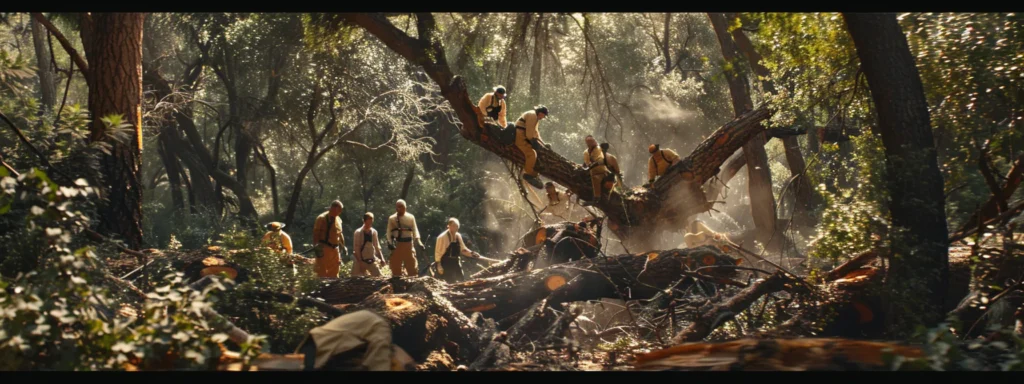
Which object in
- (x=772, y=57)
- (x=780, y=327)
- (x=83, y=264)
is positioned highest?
(x=772, y=57)

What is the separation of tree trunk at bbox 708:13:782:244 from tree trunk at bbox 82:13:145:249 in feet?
35.3

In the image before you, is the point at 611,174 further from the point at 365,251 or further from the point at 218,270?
the point at 218,270

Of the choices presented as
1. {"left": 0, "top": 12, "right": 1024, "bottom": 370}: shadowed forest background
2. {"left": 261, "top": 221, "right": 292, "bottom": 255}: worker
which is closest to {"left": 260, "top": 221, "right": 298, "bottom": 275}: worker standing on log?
{"left": 261, "top": 221, "right": 292, "bottom": 255}: worker

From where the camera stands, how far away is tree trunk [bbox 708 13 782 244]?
1748 centimetres

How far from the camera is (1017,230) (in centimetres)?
767

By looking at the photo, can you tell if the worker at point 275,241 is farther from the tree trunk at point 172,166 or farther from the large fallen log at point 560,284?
the tree trunk at point 172,166

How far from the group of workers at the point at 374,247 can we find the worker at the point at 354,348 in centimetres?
657

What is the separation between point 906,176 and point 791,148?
11190mm

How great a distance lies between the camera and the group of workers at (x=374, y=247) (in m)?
12.5

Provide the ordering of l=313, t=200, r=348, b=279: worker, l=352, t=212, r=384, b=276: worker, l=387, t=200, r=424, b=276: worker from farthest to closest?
l=387, t=200, r=424, b=276: worker
l=352, t=212, r=384, b=276: worker
l=313, t=200, r=348, b=279: worker

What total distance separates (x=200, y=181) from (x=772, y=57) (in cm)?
1940

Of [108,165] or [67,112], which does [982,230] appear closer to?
[67,112]

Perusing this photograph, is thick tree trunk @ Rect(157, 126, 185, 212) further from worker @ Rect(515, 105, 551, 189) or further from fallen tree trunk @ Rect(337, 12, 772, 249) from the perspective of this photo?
worker @ Rect(515, 105, 551, 189)
